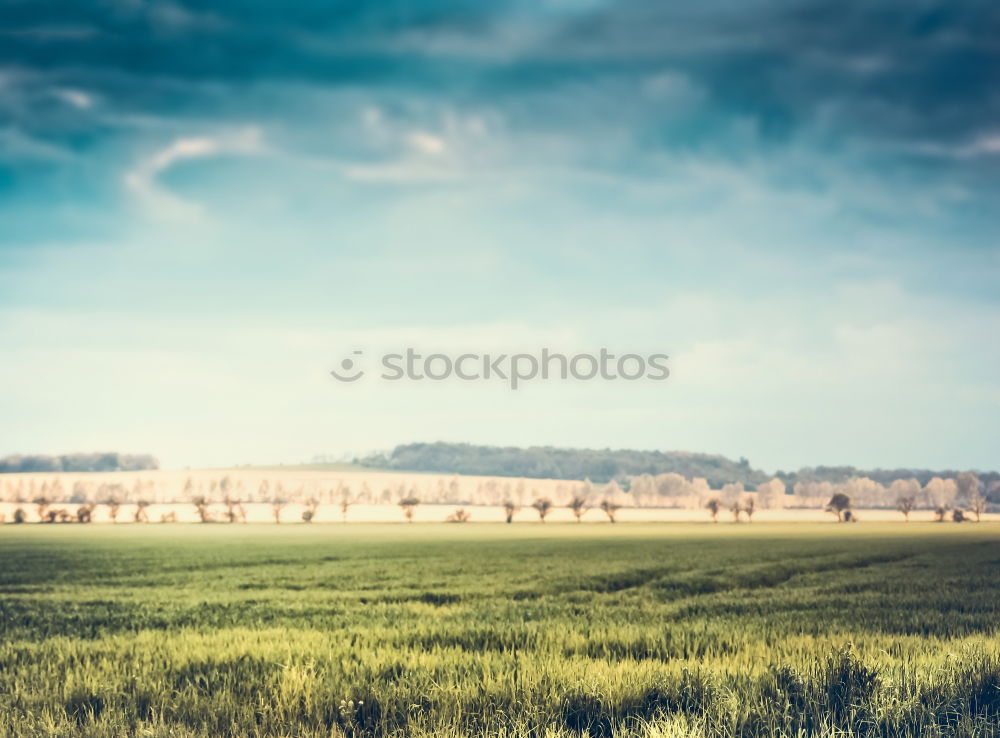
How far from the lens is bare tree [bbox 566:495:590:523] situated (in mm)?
179125

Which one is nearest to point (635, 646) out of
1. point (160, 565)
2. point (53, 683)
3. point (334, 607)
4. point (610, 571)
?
point (53, 683)

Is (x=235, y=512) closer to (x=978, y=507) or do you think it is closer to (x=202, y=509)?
(x=202, y=509)

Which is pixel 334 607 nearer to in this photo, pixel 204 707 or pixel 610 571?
pixel 204 707

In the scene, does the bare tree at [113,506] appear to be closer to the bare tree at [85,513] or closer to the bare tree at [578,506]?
the bare tree at [85,513]

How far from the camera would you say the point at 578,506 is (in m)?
180

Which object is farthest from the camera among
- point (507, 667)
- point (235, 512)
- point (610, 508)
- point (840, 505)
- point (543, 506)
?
point (840, 505)

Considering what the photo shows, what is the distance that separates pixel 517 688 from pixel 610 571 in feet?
75.2

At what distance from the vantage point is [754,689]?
22.7ft

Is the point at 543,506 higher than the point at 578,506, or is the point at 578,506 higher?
the point at 578,506

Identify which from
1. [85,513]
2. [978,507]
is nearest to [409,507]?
[85,513]

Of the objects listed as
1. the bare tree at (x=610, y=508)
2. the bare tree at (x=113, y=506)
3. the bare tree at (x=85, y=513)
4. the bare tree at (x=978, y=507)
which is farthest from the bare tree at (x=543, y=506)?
the bare tree at (x=978, y=507)

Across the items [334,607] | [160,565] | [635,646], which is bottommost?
[160,565]

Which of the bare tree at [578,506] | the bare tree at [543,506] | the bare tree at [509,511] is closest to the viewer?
the bare tree at [578,506]

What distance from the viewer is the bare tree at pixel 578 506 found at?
588ft
